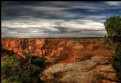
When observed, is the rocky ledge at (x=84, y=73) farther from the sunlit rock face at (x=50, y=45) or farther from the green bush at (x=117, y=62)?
the sunlit rock face at (x=50, y=45)

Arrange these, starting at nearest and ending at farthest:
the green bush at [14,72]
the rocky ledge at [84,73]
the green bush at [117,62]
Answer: the green bush at [14,72] < the green bush at [117,62] < the rocky ledge at [84,73]

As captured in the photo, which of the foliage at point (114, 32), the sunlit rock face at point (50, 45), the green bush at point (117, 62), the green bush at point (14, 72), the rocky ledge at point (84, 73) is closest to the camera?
the green bush at point (14, 72)

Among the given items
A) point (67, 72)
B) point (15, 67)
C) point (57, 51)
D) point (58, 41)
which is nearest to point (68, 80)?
point (67, 72)

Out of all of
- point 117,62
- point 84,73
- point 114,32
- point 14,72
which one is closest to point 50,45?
point 84,73

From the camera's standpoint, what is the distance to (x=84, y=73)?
28.8m

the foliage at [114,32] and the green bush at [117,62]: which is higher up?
the foliage at [114,32]

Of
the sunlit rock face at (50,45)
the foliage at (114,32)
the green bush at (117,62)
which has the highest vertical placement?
the foliage at (114,32)

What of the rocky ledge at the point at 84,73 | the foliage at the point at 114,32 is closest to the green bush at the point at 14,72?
the rocky ledge at the point at 84,73

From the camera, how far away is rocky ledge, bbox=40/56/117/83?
90.8 ft

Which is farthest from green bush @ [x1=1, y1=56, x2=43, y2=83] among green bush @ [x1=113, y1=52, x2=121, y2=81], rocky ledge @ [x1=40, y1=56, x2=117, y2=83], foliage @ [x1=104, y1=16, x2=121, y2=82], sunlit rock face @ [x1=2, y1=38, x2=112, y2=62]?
sunlit rock face @ [x1=2, y1=38, x2=112, y2=62]

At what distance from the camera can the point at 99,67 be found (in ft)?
102

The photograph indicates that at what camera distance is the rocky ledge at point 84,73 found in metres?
27.7

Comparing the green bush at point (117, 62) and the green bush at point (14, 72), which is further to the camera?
the green bush at point (117, 62)

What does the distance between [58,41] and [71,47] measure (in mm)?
6031
